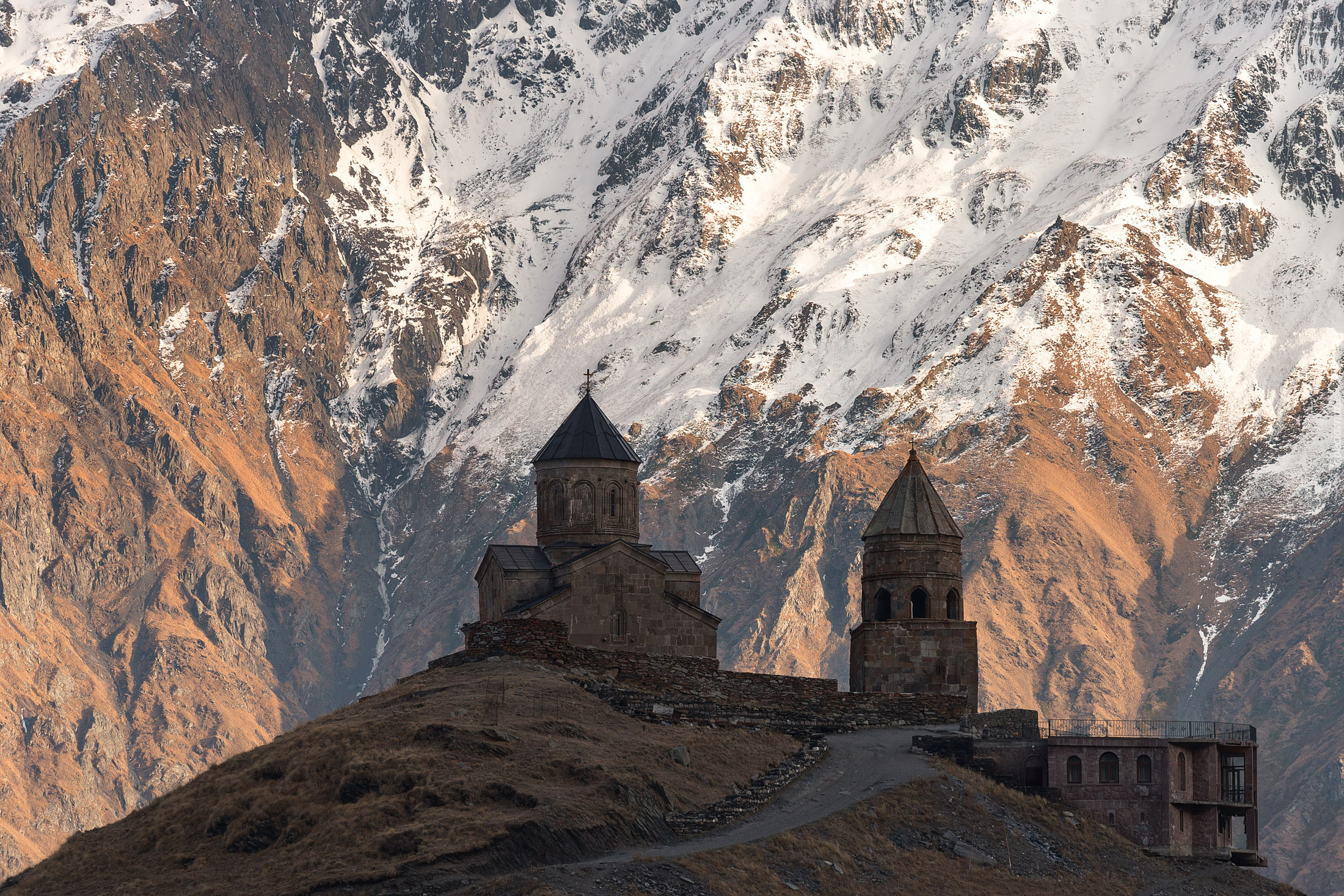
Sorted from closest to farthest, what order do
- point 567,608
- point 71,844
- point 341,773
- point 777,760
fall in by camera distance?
1. point 341,773
2. point 71,844
3. point 777,760
4. point 567,608

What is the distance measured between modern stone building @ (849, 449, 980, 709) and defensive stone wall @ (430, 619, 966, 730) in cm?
347

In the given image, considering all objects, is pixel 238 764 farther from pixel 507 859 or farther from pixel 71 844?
pixel 507 859

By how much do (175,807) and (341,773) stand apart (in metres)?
5.51

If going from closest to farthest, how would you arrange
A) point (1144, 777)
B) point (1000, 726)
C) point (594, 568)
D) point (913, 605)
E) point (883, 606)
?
point (1144, 777) < point (1000, 726) < point (913, 605) < point (883, 606) < point (594, 568)

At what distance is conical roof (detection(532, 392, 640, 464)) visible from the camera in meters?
87.1

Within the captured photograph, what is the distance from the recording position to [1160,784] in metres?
65.7

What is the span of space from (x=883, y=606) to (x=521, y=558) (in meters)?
13.6

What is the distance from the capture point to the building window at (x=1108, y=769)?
65.8 metres

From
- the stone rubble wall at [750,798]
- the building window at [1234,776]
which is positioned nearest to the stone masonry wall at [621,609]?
the stone rubble wall at [750,798]

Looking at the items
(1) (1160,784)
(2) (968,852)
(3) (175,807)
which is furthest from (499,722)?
(1) (1160,784)

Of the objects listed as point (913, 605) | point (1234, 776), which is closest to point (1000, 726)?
point (1234, 776)

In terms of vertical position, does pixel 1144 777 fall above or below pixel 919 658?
below

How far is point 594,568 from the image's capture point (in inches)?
3243

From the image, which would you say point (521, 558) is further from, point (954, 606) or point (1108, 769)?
point (1108, 769)
